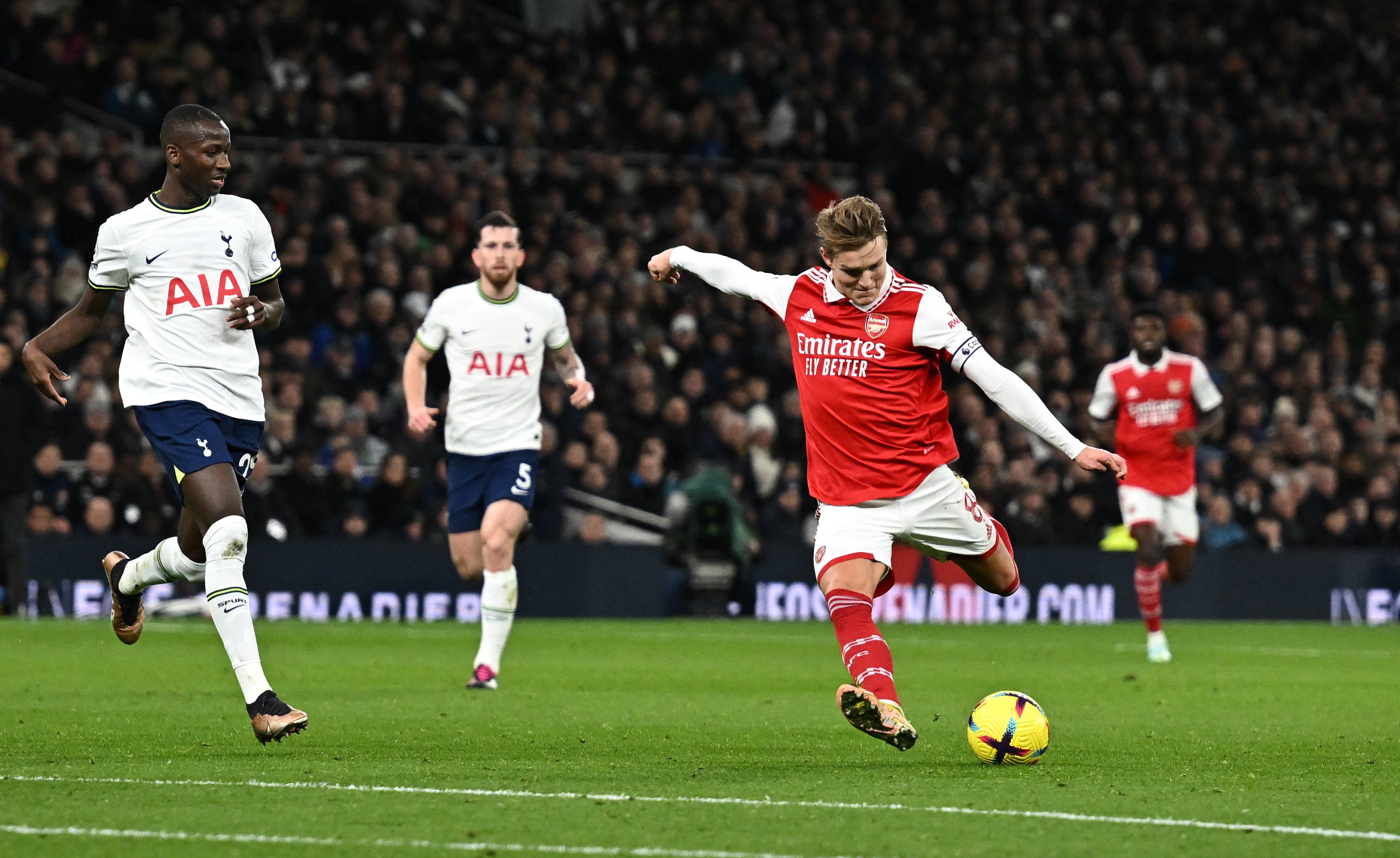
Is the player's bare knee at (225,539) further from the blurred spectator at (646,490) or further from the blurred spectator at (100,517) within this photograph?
the blurred spectator at (646,490)

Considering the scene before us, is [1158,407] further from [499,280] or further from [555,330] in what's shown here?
[499,280]

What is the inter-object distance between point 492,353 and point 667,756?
4.72m

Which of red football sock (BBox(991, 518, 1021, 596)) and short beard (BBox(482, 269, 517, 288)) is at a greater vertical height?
short beard (BBox(482, 269, 517, 288))

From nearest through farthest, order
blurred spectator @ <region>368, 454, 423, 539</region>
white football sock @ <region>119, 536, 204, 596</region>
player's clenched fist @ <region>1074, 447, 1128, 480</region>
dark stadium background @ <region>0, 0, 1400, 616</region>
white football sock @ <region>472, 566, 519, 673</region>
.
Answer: player's clenched fist @ <region>1074, 447, 1128, 480</region> → white football sock @ <region>119, 536, 204, 596</region> → white football sock @ <region>472, 566, 519, 673</region> → blurred spectator @ <region>368, 454, 423, 539</region> → dark stadium background @ <region>0, 0, 1400, 616</region>

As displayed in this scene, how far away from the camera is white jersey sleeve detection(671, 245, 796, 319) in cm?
797

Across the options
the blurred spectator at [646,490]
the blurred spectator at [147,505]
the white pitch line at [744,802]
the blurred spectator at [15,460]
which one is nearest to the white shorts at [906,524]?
the white pitch line at [744,802]

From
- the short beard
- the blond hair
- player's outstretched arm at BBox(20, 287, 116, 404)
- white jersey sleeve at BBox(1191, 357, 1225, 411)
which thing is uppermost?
the short beard

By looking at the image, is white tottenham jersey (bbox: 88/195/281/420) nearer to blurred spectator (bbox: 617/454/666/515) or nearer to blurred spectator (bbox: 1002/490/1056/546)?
blurred spectator (bbox: 617/454/666/515)

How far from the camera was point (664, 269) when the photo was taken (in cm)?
815

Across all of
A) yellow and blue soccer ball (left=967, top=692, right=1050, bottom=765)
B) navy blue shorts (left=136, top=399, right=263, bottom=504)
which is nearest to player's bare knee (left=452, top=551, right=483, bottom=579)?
navy blue shorts (left=136, top=399, right=263, bottom=504)

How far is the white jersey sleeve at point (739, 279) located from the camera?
7973 mm

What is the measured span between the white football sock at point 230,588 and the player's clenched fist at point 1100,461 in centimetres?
322

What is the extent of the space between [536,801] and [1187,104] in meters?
23.7

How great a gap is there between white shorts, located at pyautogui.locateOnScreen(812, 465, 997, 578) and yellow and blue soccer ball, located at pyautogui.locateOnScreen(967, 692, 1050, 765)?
0.66 m
